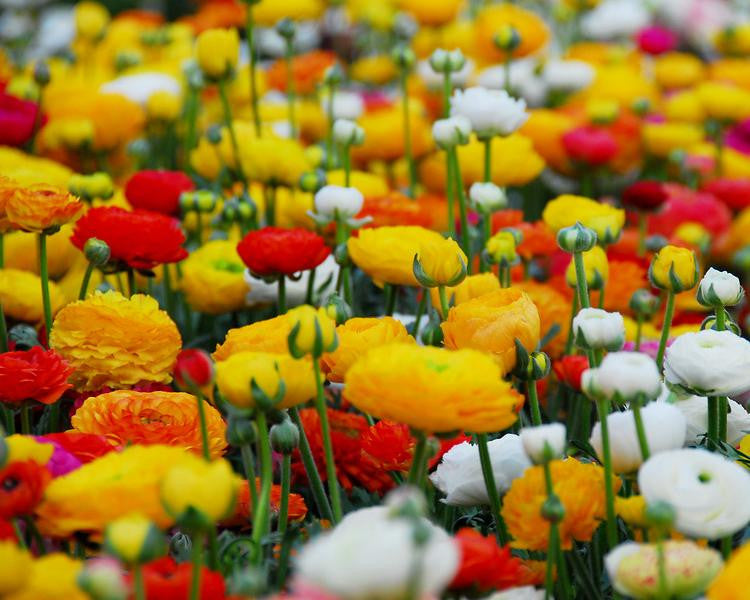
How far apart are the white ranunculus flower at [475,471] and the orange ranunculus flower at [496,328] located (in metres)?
0.07

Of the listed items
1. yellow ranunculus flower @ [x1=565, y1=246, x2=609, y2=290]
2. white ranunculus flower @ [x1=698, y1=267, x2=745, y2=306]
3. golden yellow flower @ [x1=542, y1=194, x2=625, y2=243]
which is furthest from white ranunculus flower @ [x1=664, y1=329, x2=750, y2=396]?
golden yellow flower @ [x1=542, y1=194, x2=625, y2=243]

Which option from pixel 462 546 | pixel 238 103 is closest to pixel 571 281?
pixel 462 546

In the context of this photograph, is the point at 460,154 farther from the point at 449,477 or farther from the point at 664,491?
the point at 664,491

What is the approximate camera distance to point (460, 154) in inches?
65.8

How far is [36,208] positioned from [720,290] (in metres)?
0.63

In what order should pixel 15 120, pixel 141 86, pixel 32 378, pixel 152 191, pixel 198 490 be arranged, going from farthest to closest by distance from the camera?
1. pixel 141 86
2. pixel 15 120
3. pixel 152 191
4. pixel 32 378
5. pixel 198 490

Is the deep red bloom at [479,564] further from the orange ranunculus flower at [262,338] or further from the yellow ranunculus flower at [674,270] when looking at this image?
the yellow ranunculus flower at [674,270]

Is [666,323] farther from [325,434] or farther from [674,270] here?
[325,434]

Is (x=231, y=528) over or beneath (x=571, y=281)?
beneath

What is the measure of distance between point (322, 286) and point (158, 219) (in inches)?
10.4

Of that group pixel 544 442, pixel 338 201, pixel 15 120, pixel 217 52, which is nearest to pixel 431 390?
pixel 544 442

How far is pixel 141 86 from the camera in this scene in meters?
2.09

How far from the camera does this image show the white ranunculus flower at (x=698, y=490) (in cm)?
75

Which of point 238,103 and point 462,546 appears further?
point 238,103
